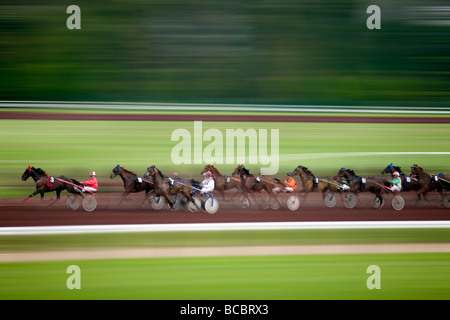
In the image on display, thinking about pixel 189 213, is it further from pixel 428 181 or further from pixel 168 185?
pixel 428 181

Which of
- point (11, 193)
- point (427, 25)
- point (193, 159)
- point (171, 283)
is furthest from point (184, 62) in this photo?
point (171, 283)

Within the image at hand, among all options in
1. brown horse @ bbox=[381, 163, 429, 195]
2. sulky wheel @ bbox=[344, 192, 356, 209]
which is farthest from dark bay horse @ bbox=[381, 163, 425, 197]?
sulky wheel @ bbox=[344, 192, 356, 209]

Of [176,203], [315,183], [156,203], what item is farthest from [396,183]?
[156,203]

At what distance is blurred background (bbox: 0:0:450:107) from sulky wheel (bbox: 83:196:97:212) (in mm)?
4170

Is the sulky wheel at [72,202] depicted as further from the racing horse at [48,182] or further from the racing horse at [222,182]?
the racing horse at [222,182]

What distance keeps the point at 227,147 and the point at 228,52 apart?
264cm

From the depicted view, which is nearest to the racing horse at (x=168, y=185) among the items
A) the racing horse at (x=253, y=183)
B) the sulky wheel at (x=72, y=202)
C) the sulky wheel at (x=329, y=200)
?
the racing horse at (x=253, y=183)

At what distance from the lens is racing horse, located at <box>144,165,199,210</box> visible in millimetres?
6047

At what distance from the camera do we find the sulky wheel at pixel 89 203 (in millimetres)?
6387

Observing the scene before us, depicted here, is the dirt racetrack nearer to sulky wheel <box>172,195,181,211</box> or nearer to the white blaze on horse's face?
sulky wheel <box>172,195,181,211</box>

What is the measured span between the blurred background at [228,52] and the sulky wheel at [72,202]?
413 centimetres

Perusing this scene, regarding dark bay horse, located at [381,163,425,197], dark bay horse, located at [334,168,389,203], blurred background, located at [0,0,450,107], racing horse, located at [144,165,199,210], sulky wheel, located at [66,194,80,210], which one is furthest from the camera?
blurred background, located at [0,0,450,107]

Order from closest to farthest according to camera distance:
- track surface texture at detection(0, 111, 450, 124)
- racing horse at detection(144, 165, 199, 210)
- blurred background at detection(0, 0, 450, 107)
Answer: racing horse at detection(144, 165, 199, 210)
track surface texture at detection(0, 111, 450, 124)
blurred background at detection(0, 0, 450, 107)

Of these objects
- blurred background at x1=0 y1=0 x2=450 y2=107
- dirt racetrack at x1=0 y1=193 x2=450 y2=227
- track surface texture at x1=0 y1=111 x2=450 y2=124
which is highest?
blurred background at x1=0 y1=0 x2=450 y2=107
